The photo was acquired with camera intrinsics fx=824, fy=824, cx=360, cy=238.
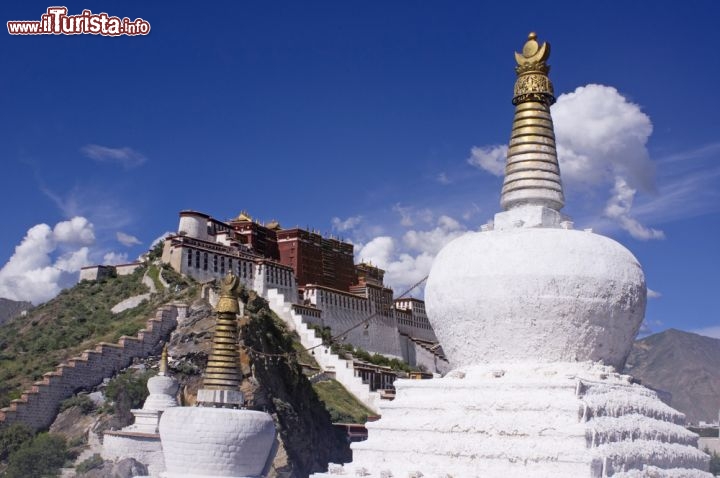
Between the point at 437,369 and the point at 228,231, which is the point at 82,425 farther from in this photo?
the point at 437,369

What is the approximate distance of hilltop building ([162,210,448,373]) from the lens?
50250mm

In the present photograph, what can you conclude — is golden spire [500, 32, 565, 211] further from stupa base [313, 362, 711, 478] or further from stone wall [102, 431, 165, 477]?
stone wall [102, 431, 165, 477]

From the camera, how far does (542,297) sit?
500 inches

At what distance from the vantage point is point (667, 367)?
13862 cm

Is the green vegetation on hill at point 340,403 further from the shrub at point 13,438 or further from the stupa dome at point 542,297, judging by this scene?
the stupa dome at point 542,297

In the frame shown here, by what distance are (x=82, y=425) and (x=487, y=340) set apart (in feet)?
78.2

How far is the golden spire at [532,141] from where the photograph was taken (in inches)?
569

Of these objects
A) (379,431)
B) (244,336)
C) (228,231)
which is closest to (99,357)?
(244,336)

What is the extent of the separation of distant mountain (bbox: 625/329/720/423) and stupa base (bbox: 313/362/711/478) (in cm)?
10601

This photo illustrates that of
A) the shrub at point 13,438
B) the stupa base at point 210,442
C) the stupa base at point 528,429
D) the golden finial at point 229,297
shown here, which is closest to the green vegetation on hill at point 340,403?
the shrub at point 13,438

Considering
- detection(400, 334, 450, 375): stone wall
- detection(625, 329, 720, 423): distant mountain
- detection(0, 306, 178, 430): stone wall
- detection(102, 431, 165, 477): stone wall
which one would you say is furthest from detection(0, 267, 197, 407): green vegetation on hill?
detection(625, 329, 720, 423): distant mountain

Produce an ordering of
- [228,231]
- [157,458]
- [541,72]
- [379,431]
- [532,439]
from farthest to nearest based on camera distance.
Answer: [228,231], [157,458], [541,72], [379,431], [532,439]

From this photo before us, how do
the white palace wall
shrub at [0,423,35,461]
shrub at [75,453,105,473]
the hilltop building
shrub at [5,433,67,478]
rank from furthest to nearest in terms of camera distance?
the white palace wall → the hilltop building → shrub at [0,423,35,461] → shrub at [75,453,105,473] → shrub at [5,433,67,478]

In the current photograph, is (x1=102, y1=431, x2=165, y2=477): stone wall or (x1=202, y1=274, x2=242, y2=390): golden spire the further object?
(x1=102, y1=431, x2=165, y2=477): stone wall
